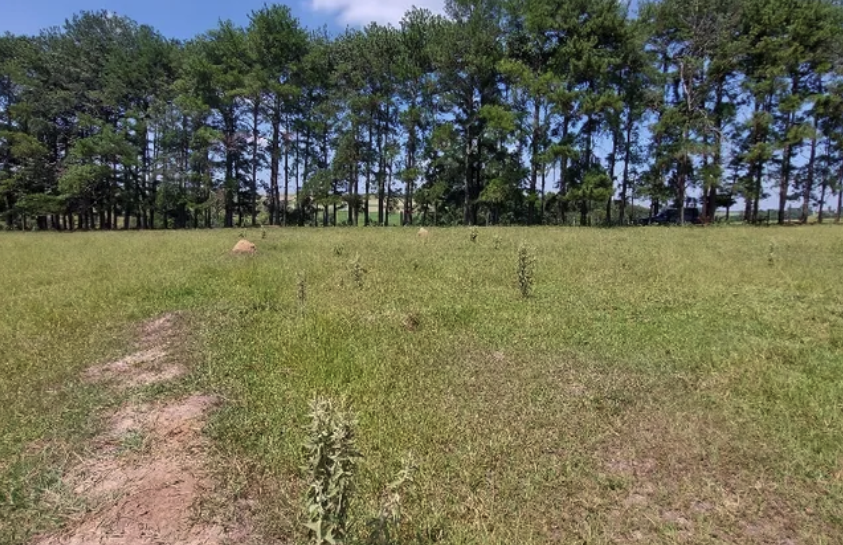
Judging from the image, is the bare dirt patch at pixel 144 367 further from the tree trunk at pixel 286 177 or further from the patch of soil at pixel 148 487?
the tree trunk at pixel 286 177

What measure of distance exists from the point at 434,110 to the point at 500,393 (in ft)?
104

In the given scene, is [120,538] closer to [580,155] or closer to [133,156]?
[580,155]

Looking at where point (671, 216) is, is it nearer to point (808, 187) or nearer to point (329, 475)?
point (808, 187)

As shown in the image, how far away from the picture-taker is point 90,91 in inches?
1446

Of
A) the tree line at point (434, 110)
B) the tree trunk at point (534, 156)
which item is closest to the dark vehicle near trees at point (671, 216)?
the tree line at point (434, 110)

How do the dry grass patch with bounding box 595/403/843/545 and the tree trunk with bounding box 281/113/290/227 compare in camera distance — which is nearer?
the dry grass patch with bounding box 595/403/843/545

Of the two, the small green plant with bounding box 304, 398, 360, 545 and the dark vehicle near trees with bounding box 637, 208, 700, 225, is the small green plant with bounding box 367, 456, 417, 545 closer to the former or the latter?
the small green plant with bounding box 304, 398, 360, 545

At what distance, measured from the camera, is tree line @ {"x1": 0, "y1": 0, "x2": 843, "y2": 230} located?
94.3 feet

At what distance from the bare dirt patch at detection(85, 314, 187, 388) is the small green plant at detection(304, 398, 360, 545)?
145 inches

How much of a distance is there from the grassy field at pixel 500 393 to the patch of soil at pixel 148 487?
A: 0.57 feet

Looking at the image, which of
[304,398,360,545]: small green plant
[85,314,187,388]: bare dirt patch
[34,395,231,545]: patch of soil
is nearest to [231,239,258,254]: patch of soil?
[85,314,187,388]: bare dirt patch

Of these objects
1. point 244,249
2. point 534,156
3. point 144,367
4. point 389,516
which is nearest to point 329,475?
point 389,516

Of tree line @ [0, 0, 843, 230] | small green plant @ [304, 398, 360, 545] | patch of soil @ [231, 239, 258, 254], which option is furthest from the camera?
tree line @ [0, 0, 843, 230]

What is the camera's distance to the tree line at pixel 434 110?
2873 cm
